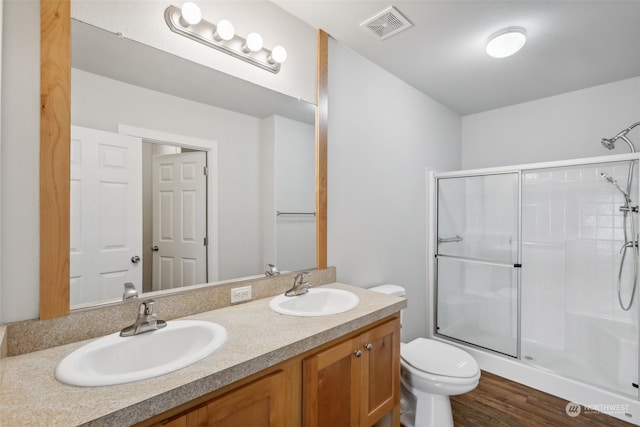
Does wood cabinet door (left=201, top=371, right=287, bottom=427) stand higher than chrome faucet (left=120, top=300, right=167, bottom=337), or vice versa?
chrome faucet (left=120, top=300, right=167, bottom=337)

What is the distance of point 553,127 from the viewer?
9.23 feet

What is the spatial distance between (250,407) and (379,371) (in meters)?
0.70

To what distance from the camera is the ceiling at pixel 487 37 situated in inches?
63.6

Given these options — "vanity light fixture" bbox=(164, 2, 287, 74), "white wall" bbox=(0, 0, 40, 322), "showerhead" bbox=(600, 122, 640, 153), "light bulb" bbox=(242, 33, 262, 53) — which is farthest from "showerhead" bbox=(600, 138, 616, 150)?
"white wall" bbox=(0, 0, 40, 322)

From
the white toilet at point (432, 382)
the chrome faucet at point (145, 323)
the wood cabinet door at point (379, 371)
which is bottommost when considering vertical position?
the white toilet at point (432, 382)

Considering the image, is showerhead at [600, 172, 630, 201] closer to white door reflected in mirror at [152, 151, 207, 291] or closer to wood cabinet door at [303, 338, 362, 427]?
wood cabinet door at [303, 338, 362, 427]

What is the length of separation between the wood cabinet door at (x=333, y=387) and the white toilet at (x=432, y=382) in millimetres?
563

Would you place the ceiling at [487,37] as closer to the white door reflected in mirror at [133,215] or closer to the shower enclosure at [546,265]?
the shower enclosure at [546,265]

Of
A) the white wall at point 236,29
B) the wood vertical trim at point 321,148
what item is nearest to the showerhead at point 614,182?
the wood vertical trim at point 321,148

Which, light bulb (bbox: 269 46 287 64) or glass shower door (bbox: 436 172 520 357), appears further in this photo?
glass shower door (bbox: 436 172 520 357)

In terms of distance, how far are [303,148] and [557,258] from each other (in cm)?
250

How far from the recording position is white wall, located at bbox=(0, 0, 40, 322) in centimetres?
93

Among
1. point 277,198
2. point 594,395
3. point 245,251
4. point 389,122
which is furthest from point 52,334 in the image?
point 594,395

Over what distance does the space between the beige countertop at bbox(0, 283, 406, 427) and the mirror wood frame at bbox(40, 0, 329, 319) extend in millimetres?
212
